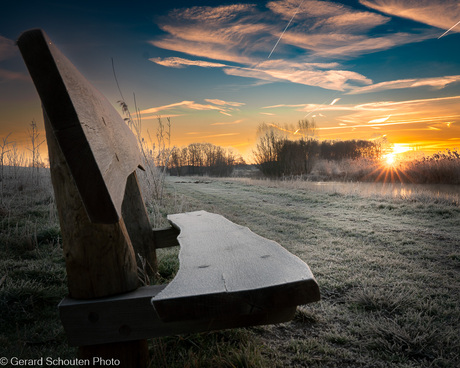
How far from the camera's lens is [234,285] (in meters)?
0.84

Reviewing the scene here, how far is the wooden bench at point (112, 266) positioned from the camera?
708mm

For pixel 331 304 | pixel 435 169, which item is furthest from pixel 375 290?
pixel 435 169

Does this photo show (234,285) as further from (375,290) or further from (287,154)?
(287,154)

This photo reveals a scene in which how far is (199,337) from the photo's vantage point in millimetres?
1804

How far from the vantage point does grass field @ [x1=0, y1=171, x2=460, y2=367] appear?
5.65ft

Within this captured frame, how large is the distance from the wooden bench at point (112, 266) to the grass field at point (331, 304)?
24.7 inches

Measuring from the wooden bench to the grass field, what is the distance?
0.63m

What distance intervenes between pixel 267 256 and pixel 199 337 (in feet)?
3.39

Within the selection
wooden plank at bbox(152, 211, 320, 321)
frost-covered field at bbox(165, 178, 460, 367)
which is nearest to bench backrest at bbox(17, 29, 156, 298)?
wooden plank at bbox(152, 211, 320, 321)

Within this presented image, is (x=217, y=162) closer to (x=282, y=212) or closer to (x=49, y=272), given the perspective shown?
(x=282, y=212)

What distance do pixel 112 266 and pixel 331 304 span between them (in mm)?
2027

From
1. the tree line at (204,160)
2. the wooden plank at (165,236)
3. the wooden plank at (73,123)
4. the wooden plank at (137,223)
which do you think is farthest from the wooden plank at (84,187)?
the tree line at (204,160)

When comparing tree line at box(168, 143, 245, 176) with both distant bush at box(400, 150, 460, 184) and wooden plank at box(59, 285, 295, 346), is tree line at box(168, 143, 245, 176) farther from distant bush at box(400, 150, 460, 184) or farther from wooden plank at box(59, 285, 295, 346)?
wooden plank at box(59, 285, 295, 346)

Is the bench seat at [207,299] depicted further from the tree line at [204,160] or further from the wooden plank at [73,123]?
the tree line at [204,160]
